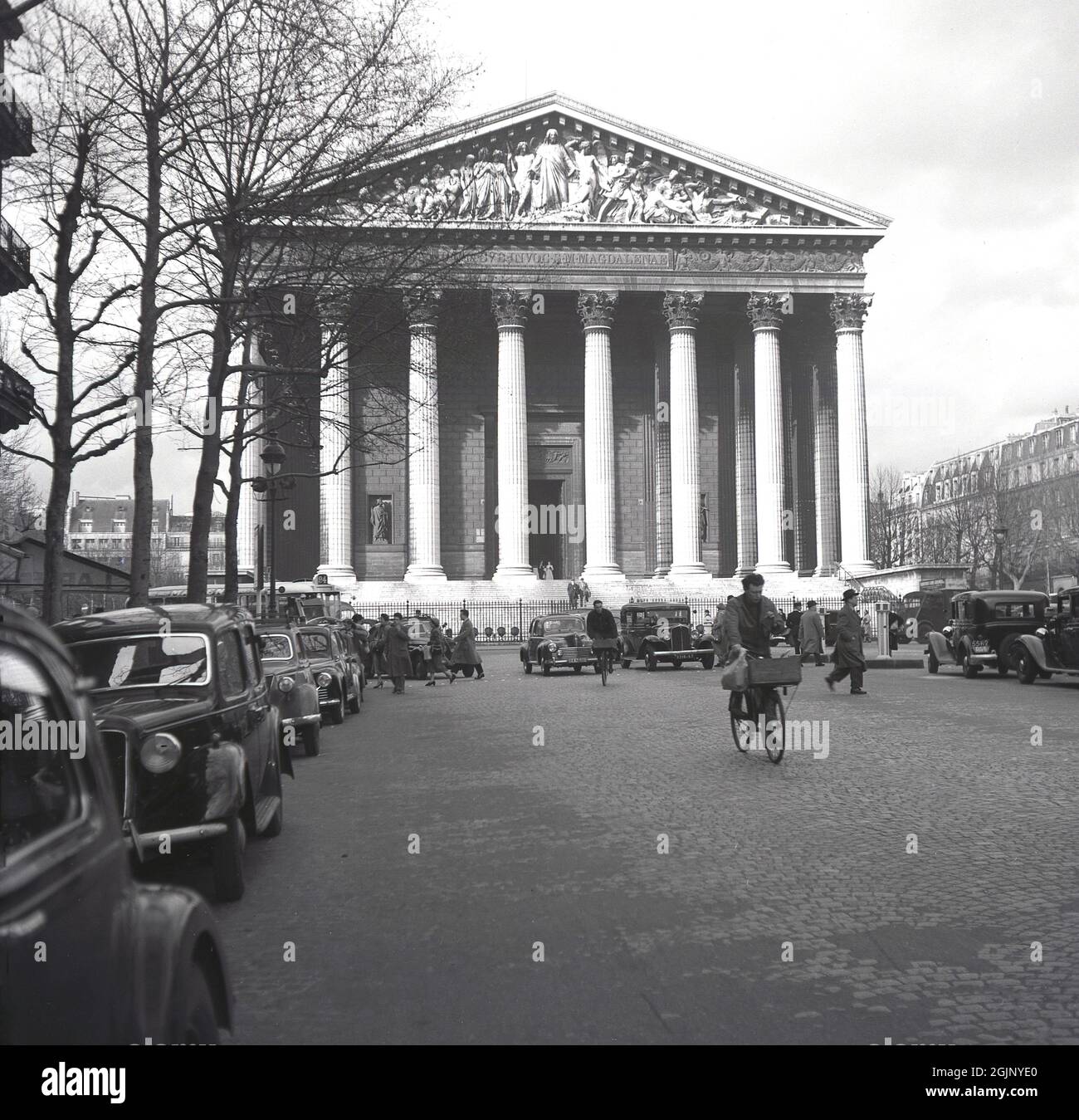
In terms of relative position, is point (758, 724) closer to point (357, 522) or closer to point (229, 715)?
point (229, 715)

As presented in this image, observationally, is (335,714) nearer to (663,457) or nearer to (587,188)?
(587,188)

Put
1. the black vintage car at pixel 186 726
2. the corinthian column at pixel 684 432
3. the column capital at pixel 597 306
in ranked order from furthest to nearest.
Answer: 1. the corinthian column at pixel 684 432
2. the column capital at pixel 597 306
3. the black vintage car at pixel 186 726

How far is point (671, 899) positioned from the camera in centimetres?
605

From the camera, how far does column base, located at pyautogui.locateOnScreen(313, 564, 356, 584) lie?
44.7 m

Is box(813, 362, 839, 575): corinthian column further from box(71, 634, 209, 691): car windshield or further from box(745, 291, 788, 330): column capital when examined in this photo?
box(71, 634, 209, 691): car windshield

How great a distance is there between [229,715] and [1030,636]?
18399mm

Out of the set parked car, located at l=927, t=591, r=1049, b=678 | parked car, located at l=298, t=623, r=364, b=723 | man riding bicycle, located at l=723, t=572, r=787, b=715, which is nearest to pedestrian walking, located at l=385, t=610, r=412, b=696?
parked car, located at l=298, t=623, r=364, b=723

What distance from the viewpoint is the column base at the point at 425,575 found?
148 ft

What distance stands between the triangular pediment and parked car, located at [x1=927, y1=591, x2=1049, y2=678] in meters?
25.0

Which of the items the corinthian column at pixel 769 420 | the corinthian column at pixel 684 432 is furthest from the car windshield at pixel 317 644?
the corinthian column at pixel 769 420

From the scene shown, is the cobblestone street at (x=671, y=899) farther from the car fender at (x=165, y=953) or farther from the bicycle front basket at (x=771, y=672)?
the car fender at (x=165, y=953)

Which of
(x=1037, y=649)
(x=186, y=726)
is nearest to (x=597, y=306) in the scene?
(x=1037, y=649)

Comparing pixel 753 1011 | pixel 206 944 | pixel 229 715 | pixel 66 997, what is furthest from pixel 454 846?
pixel 66 997

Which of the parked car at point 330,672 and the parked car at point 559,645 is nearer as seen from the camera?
the parked car at point 330,672
